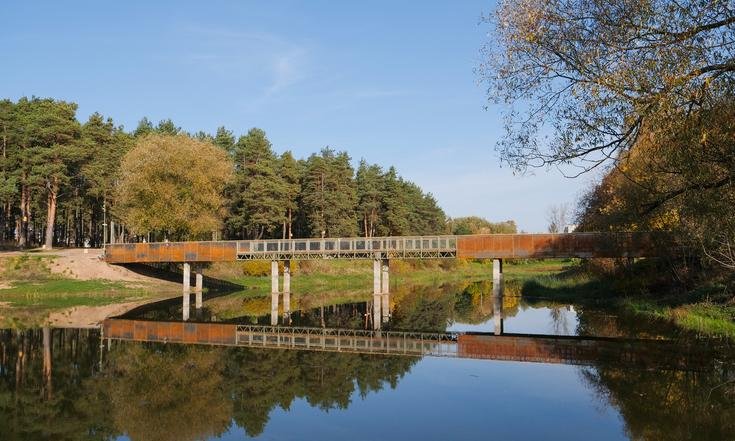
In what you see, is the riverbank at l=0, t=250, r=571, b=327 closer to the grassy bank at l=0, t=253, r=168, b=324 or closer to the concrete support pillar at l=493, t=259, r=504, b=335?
the grassy bank at l=0, t=253, r=168, b=324

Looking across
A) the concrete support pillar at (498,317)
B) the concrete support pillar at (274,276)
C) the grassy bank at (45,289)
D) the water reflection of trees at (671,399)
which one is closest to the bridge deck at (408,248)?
the concrete support pillar at (274,276)

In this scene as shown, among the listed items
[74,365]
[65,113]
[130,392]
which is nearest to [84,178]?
[65,113]

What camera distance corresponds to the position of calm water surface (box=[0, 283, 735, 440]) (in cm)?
1357

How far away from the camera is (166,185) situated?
56594mm

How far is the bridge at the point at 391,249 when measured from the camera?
41.8m

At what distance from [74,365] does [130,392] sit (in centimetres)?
529

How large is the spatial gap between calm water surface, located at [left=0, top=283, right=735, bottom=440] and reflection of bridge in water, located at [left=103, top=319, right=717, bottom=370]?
0.28 metres

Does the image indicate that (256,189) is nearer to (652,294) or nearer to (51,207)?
(51,207)

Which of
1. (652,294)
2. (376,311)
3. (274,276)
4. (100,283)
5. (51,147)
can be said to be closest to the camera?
(652,294)

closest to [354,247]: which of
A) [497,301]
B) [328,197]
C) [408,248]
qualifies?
[408,248]

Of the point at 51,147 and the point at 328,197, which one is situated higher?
the point at 51,147

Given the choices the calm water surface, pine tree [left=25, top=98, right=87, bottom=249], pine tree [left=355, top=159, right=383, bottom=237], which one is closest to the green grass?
the calm water surface

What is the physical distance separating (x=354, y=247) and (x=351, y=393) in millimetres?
33027

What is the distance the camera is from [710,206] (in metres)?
15.6
